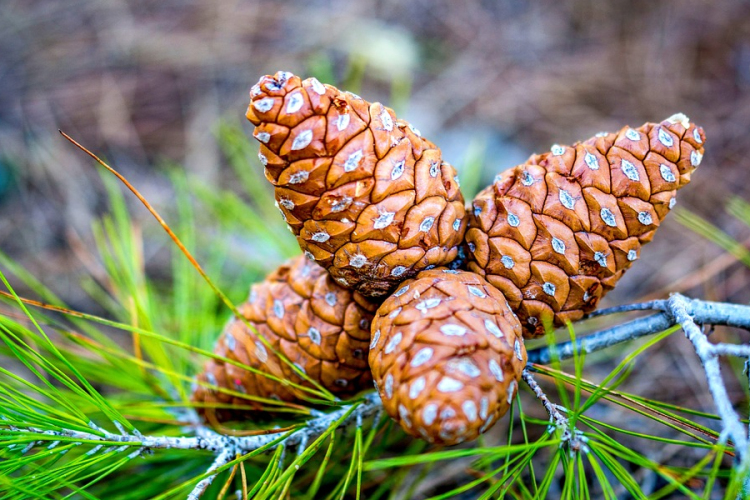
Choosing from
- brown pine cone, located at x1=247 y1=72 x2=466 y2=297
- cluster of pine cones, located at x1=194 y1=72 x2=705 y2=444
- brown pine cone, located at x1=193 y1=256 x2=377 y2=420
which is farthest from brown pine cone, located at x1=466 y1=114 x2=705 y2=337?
brown pine cone, located at x1=193 y1=256 x2=377 y2=420

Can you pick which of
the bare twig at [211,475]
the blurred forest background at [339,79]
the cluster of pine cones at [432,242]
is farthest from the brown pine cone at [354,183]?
the blurred forest background at [339,79]

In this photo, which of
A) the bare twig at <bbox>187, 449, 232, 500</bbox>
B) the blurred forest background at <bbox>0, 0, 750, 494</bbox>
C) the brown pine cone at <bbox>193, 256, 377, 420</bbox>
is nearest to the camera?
the bare twig at <bbox>187, 449, 232, 500</bbox>

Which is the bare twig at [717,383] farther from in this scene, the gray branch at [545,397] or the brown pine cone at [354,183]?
the brown pine cone at [354,183]

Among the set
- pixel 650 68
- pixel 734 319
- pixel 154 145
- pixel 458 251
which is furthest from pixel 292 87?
pixel 650 68

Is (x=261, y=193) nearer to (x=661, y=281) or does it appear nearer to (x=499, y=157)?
(x=499, y=157)

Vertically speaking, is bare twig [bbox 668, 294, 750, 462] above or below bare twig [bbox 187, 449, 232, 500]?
above

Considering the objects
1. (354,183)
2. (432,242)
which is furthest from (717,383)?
(354,183)

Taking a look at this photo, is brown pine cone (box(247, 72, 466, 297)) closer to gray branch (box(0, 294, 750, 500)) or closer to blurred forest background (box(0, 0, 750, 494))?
gray branch (box(0, 294, 750, 500))
